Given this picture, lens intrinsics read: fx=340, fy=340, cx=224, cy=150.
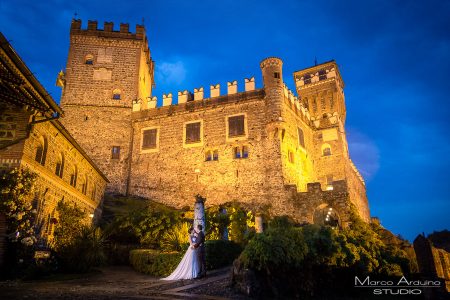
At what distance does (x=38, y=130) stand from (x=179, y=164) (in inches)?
653

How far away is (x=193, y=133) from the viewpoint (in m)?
30.0

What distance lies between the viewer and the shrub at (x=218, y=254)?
13.8 meters

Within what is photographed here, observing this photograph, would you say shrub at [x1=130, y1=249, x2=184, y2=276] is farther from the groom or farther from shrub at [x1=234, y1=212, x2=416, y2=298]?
shrub at [x1=234, y1=212, x2=416, y2=298]

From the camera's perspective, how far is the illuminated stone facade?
11.3 meters

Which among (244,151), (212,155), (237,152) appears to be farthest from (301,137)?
(212,155)

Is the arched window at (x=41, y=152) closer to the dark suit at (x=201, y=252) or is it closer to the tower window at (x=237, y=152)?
the dark suit at (x=201, y=252)

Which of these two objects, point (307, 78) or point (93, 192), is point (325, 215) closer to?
point (93, 192)

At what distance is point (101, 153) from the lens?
31047 mm

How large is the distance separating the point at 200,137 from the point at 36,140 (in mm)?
17101

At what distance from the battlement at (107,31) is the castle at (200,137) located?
0.11m

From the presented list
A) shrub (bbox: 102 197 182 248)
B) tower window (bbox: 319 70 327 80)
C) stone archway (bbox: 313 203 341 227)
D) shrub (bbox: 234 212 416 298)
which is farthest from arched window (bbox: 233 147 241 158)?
tower window (bbox: 319 70 327 80)

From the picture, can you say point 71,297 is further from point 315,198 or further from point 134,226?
point 315,198

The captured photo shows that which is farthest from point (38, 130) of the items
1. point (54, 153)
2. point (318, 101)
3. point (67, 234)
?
point (318, 101)

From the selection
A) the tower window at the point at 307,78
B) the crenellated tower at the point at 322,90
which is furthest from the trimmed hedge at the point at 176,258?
the tower window at the point at 307,78
